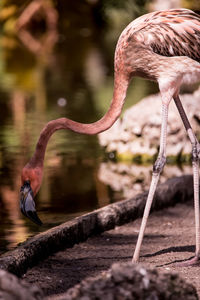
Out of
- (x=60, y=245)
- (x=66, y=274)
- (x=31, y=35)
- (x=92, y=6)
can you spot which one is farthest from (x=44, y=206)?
(x=92, y=6)

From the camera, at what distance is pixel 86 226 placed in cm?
668

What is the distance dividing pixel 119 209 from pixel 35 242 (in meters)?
1.47

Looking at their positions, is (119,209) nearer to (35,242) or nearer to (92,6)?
(35,242)

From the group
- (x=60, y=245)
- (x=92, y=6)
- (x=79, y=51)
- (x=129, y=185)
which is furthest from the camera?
(x=92, y=6)

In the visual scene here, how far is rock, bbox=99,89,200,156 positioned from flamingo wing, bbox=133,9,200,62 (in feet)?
13.7

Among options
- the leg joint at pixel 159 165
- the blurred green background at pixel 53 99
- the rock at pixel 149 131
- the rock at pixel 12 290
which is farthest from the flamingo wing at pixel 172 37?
the rock at pixel 149 131

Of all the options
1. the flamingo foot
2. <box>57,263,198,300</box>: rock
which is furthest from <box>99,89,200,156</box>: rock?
<box>57,263,198,300</box>: rock

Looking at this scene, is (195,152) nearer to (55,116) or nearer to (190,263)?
(190,263)

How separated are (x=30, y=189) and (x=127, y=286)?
205 cm

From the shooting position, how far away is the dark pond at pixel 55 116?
830cm

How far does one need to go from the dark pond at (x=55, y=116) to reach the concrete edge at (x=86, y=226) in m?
0.65

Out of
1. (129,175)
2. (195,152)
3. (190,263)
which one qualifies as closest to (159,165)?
(195,152)

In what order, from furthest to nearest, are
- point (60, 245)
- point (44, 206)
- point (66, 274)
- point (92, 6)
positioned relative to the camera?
1. point (92, 6)
2. point (44, 206)
3. point (60, 245)
4. point (66, 274)

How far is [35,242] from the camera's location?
19.3ft
